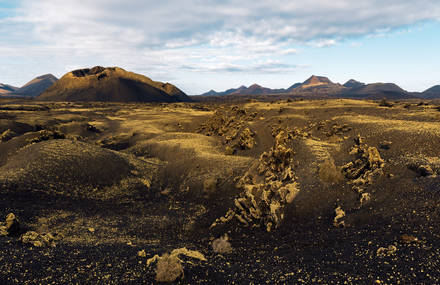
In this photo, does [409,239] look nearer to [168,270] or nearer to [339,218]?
[339,218]

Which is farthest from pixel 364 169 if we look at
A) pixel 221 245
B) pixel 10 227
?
pixel 10 227

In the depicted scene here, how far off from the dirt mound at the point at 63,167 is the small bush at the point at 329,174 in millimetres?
19235

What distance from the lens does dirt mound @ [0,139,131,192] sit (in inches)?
789

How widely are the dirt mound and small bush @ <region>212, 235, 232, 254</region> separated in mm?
14793

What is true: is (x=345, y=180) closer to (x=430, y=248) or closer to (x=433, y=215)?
(x=433, y=215)

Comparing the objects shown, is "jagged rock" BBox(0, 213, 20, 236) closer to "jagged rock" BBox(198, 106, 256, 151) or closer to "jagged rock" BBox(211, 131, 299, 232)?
"jagged rock" BBox(211, 131, 299, 232)

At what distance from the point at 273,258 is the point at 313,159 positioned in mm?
11428

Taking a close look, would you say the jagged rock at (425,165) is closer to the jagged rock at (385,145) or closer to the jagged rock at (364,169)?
the jagged rock at (364,169)

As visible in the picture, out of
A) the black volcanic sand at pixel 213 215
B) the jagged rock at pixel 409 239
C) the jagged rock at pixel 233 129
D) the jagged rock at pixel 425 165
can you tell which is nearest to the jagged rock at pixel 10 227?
the black volcanic sand at pixel 213 215

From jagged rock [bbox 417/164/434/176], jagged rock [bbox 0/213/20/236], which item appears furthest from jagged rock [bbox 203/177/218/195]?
jagged rock [bbox 417/164/434/176]

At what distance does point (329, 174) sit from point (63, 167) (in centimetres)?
2333

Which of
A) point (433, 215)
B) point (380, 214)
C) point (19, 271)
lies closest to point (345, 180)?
point (380, 214)

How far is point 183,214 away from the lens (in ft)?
60.7

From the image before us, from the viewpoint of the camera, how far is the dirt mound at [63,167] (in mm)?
20047
